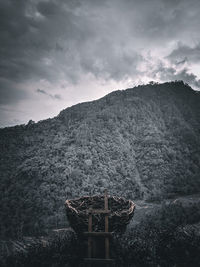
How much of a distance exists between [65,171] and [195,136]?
11.9 meters

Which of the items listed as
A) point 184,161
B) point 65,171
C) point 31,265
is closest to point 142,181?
point 184,161

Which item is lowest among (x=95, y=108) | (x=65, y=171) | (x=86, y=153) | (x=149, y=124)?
(x=65, y=171)

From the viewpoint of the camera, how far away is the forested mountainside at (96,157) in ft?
24.3

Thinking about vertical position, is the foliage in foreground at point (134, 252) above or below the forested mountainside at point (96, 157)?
below

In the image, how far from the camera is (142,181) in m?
10.5

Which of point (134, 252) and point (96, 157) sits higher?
point (96, 157)

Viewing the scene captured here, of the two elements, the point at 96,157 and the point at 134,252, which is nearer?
the point at 134,252

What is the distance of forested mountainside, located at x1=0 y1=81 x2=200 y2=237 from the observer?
7409 millimetres

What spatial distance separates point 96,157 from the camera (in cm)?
1093

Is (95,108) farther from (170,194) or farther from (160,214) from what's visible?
(160,214)

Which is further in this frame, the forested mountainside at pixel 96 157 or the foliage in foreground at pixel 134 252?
the forested mountainside at pixel 96 157

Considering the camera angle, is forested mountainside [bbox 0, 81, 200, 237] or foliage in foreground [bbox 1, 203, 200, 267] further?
forested mountainside [bbox 0, 81, 200, 237]

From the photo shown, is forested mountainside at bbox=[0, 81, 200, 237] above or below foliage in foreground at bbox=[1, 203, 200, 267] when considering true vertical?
above

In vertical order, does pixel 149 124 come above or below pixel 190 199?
above
